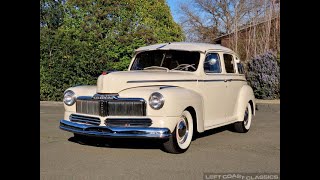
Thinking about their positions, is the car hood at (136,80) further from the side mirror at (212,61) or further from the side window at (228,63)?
the side window at (228,63)

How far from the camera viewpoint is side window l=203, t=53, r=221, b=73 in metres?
7.82

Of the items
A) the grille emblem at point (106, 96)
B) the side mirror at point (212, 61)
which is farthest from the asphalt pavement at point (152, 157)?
the side mirror at point (212, 61)

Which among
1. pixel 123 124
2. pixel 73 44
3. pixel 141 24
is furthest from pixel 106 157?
pixel 141 24

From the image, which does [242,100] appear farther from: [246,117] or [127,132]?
[127,132]

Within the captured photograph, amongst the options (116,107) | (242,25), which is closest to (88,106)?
(116,107)

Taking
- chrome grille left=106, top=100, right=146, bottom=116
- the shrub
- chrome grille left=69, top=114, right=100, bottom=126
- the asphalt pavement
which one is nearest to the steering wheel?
the asphalt pavement

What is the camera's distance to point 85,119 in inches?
268

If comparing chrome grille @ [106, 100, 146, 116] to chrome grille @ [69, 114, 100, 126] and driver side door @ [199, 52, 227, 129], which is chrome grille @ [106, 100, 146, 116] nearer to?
chrome grille @ [69, 114, 100, 126]
